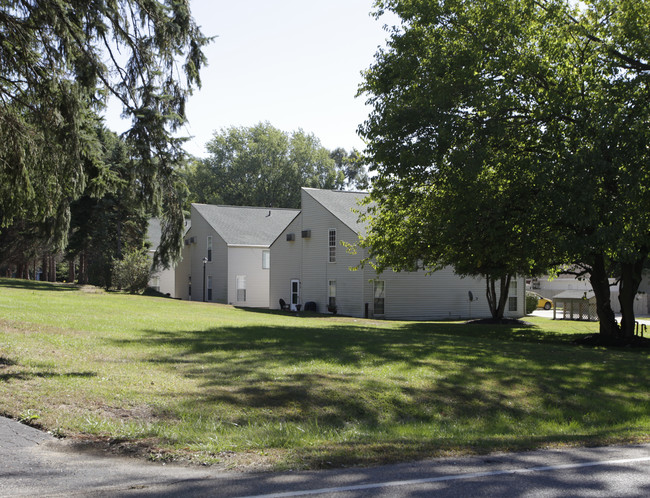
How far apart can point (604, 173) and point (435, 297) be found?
2097 centimetres

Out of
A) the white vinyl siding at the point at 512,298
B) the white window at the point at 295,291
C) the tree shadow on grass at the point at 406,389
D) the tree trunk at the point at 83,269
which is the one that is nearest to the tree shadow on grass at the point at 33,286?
the tree trunk at the point at 83,269

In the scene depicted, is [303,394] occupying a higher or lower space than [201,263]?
lower

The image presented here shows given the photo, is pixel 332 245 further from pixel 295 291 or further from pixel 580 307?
pixel 580 307

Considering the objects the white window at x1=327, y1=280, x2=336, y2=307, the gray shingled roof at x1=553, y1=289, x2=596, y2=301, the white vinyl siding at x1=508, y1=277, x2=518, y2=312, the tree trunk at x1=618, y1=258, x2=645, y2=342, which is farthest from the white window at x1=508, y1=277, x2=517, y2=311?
the tree trunk at x1=618, y1=258, x2=645, y2=342

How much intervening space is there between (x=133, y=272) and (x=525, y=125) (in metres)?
30.7

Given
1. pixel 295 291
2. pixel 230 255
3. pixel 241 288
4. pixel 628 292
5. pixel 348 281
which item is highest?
pixel 230 255

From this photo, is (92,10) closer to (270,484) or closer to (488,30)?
(270,484)

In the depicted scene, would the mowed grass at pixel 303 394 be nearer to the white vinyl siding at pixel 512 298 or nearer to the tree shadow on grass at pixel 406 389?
the tree shadow on grass at pixel 406 389

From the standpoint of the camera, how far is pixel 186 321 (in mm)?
22312

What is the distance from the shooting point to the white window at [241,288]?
147 feet

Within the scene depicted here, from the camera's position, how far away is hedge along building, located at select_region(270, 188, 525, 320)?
36.1 m

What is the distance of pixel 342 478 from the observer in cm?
600

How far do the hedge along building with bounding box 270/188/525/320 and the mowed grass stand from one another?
17709 millimetres

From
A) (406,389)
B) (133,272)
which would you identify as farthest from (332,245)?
(406,389)
